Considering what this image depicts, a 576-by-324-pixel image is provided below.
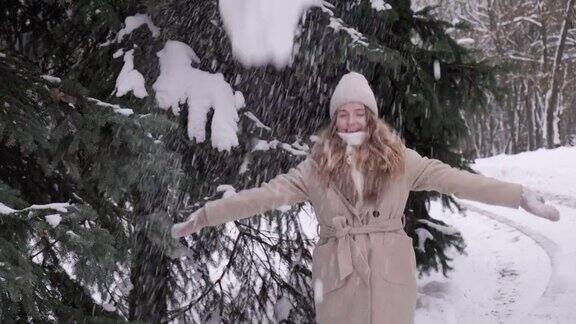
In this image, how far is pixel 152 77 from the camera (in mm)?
4430

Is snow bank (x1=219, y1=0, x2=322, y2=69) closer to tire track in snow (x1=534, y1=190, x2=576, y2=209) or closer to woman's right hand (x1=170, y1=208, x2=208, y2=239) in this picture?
woman's right hand (x1=170, y1=208, x2=208, y2=239)

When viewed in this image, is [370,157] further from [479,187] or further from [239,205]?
[239,205]

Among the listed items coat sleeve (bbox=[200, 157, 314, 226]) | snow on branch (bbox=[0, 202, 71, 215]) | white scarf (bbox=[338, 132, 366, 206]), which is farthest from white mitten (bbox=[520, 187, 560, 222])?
snow on branch (bbox=[0, 202, 71, 215])

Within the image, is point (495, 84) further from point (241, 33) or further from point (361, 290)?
point (361, 290)

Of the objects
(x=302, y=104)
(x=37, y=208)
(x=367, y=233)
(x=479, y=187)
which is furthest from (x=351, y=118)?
(x=302, y=104)

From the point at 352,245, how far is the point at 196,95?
185 centimetres

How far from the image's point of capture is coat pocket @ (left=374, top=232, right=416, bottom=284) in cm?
317

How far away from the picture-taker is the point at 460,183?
310 centimetres

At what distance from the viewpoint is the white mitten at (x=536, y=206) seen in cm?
299

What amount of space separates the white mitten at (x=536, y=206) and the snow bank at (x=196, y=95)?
2.08m

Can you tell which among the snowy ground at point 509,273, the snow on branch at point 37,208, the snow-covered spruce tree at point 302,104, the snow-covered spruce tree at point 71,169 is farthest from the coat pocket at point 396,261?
the snowy ground at point 509,273

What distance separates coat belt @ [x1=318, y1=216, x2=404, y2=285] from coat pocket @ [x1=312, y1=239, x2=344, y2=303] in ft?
0.18

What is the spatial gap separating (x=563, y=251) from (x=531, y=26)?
22262 millimetres

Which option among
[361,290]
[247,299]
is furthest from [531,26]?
[361,290]
